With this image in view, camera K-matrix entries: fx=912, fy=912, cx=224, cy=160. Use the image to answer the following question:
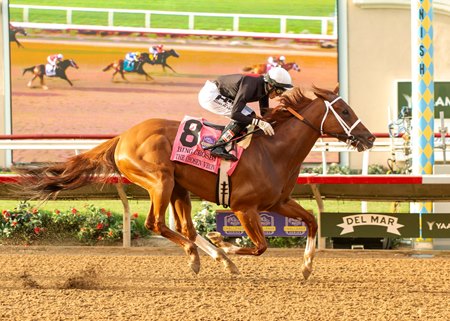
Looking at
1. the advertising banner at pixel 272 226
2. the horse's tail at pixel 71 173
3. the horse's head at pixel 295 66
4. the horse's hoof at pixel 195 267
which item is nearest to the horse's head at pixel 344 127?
the horse's hoof at pixel 195 267

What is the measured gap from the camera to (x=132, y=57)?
14.2 m

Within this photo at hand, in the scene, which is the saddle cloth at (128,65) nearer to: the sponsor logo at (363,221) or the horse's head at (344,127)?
the sponsor logo at (363,221)

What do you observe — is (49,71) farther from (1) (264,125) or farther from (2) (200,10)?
(1) (264,125)

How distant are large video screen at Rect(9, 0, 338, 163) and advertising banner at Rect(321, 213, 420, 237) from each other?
5617 mm

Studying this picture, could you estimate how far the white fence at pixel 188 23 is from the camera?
14219mm

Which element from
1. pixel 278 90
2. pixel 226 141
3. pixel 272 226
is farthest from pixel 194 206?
pixel 278 90

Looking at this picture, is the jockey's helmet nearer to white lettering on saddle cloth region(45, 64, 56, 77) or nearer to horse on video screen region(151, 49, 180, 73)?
horse on video screen region(151, 49, 180, 73)

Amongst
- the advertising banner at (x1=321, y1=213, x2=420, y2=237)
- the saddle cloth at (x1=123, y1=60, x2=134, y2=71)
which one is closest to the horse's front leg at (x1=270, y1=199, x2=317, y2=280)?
the advertising banner at (x1=321, y1=213, x2=420, y2=237)

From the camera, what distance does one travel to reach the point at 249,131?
654 cm

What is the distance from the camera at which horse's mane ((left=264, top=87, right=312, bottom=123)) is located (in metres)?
6.73

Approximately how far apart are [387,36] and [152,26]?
372cm

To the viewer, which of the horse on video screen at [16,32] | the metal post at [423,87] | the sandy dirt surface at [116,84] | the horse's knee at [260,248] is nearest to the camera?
the horse's knee at [260,248]

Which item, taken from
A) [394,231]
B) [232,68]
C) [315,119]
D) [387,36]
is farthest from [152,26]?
[315,119]

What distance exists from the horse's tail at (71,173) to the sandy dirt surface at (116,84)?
7.06 metres
